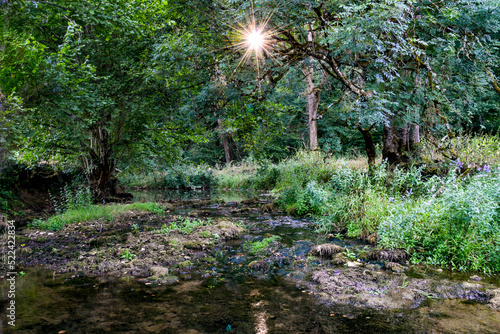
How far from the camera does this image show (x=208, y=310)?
3.68 metres

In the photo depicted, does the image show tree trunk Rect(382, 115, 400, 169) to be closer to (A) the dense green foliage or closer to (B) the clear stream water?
(A) the dense green foliage

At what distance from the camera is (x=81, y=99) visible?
763cm

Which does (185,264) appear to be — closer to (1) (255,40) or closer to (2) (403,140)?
(1) (255,40)

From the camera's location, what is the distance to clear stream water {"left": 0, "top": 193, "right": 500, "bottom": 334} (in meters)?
3.22

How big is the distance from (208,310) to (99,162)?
30.4 feet

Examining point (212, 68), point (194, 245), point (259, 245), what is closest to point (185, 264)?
point (194, 245)

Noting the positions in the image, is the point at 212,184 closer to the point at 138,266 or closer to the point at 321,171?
the point at 321,171

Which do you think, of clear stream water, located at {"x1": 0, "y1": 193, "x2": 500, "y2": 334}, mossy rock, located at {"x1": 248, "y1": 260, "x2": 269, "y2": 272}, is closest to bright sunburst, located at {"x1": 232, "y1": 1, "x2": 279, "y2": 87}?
mossy rock, located at {"x1": 248, "y1": 260, "x2": 269, "y2": 272}

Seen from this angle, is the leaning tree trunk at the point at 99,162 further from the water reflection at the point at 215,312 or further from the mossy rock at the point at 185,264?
the water reflection at the point at 215,312

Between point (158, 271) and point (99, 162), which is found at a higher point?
point (99, 162)

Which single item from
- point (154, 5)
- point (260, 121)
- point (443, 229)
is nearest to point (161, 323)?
point (443, 229)

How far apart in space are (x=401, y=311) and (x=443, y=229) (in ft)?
7.13

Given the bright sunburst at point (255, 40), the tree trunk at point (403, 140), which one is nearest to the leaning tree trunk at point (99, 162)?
the bright sunburst at point (255, 40)

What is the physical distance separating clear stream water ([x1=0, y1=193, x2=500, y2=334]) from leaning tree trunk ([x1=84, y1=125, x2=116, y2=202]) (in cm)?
665
